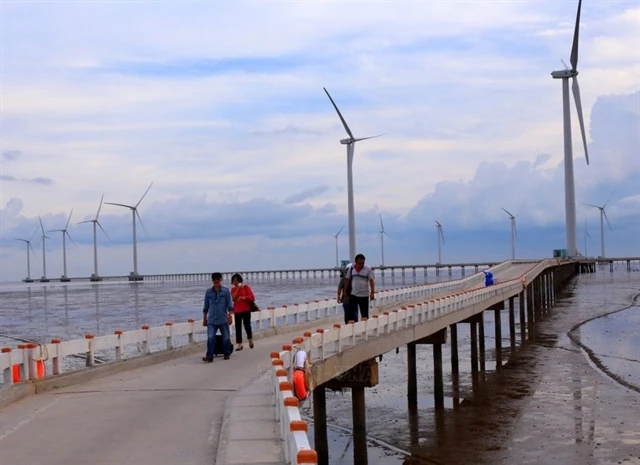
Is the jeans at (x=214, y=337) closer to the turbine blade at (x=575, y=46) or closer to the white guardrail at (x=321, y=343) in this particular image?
the white guardrail at (x=321, y=343)

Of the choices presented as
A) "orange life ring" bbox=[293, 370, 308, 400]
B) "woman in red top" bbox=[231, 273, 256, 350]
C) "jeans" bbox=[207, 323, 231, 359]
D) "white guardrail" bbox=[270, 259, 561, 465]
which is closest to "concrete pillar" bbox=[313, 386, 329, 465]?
"white guardrail" bbox=[270, 259, 561, 465]

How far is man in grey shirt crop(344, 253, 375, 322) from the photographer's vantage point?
21953 mm

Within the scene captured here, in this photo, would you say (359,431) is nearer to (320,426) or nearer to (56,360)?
(320,426)

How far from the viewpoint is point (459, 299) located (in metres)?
32.4

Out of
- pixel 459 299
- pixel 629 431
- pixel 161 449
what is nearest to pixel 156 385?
pixel 161 449

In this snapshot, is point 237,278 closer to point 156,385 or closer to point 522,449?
point 156,385

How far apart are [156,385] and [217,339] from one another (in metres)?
4.34

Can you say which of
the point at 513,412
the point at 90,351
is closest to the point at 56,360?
the point at 90,351

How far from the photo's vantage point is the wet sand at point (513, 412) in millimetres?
20703

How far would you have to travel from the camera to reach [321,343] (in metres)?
17.6

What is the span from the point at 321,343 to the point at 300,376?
13.0 feet

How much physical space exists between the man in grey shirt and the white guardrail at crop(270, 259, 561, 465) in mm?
606

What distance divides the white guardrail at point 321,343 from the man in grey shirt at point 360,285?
61 centimetres

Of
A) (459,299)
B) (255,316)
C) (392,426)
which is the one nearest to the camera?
(392,426)
